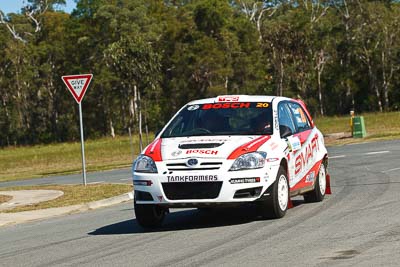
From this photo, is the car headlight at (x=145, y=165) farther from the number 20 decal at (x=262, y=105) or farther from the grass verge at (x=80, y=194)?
the grass verge at (x=80, y=194)

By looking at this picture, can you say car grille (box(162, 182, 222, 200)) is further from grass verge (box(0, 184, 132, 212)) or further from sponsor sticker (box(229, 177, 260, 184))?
grass verge (box(0, 184, 132, 212))

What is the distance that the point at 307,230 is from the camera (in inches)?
416

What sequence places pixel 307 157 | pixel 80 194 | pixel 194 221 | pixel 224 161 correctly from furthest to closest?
pixel 80 194 → pixel 307 157 → pixel 194 221 → pixel 224 161

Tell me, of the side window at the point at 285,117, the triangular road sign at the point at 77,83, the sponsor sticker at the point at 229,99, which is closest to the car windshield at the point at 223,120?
the sponsor sticker at the point at 229,99

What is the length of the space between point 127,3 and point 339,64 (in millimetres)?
22576

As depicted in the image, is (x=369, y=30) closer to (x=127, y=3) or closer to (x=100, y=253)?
(x=127, y=3)

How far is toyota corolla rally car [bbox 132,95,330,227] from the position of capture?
10.9 metres

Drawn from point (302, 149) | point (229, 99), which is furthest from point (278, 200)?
point (229, 99)

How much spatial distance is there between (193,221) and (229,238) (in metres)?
2.13

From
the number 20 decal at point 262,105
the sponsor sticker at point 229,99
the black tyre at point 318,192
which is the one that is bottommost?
the black tyre at point 318,192

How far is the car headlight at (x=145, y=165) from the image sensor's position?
1114cm

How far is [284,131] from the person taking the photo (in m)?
12.1

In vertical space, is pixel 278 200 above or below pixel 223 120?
below

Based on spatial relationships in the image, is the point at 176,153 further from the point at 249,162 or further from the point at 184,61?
the point at 184,61
